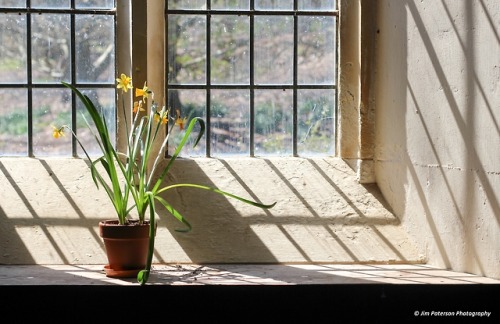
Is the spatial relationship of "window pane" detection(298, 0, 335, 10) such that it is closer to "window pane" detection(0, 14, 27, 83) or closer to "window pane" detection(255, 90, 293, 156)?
"window pane" detection(255, 90, 293, 156)

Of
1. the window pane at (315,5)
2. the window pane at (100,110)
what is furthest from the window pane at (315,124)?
the window pane at (100,110)

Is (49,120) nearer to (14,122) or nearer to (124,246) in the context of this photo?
(14,122)

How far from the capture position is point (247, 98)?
437 cm

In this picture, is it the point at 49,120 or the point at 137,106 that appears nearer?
Result: the point at 137,106

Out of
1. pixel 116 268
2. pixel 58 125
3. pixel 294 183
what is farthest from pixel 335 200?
pixel 58 125

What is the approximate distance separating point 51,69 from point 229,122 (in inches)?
37.7

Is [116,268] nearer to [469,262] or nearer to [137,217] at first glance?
[137,217]

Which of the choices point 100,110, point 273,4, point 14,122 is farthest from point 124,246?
point 273,4

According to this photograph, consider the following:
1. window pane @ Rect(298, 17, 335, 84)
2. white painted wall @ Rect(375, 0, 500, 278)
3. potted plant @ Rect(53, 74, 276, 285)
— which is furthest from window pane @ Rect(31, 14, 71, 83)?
white painted wall @ Rect(375, 0, 500, 278)

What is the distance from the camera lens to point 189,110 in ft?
14.2

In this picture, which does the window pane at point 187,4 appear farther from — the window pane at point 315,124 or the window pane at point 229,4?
the window pane at point 315,124

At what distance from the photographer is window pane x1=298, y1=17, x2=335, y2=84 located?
14.3ft
